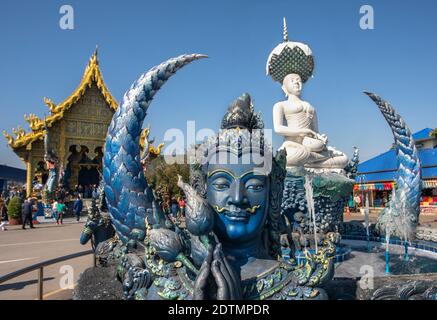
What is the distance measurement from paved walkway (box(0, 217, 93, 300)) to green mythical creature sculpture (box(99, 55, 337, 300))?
2.18 m

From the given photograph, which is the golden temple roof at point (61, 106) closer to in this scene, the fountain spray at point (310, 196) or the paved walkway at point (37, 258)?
the paved walkway at point (37, 258)

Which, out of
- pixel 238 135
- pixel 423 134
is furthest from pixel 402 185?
pixel 423 134

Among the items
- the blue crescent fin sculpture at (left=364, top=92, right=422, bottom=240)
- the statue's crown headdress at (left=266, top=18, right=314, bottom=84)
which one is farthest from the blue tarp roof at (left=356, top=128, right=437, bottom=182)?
the blue crescent fin sculpture at (left=364, top=92, right=422, bottom=240)

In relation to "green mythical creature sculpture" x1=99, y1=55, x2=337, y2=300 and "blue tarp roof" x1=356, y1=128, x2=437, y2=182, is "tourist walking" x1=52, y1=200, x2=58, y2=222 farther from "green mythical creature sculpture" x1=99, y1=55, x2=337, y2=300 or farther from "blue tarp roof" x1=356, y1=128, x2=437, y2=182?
"blue tarp roof" x1=356, y1=128, x2=437, y2=182

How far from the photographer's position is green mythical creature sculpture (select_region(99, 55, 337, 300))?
225cm

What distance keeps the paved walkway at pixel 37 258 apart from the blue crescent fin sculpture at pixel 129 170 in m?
1.51

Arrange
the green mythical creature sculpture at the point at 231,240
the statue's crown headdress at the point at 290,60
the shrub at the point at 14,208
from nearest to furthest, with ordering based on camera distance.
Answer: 1. the green mythical creature sculpture at the point at 231,240
2. the statue's crown headdress at the point at 290,60
3. the shrub at the point at 14,208

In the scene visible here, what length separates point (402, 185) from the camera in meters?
6.54

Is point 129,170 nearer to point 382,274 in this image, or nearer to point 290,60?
point 382,274

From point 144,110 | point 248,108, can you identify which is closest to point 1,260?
point 144,110

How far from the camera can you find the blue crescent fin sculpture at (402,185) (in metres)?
6.37

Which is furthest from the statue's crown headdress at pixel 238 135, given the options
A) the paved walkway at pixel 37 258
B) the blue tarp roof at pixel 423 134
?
the blue tarp roof at pixel 423 134

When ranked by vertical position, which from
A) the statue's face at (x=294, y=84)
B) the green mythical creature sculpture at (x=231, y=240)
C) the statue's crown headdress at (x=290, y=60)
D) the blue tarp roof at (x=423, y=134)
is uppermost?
the blue tarp roof at (x=423, y=134)

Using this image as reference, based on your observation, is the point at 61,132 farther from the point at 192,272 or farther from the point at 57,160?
the point at 192,272
